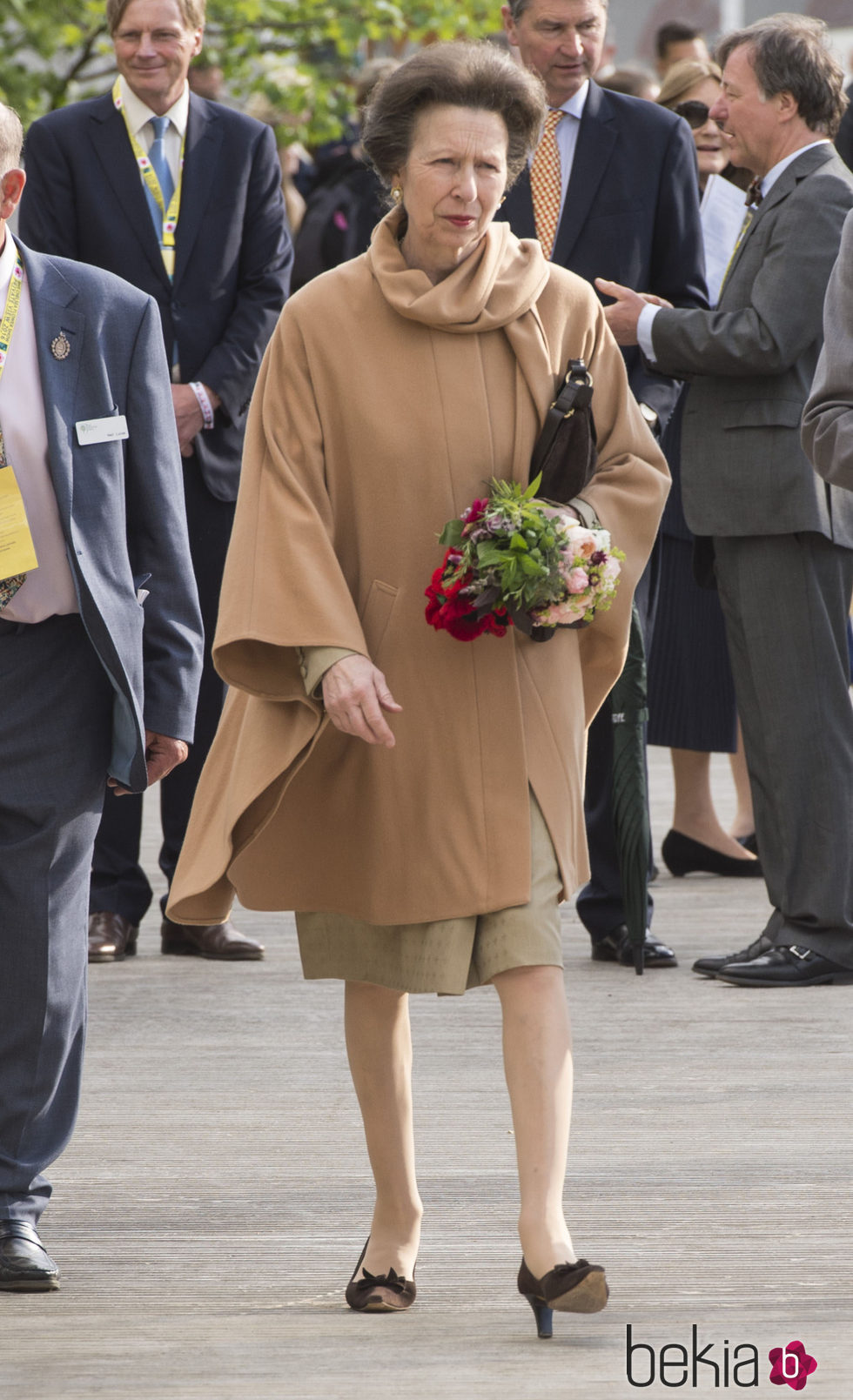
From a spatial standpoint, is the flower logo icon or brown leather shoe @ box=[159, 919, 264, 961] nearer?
the flower logo icon

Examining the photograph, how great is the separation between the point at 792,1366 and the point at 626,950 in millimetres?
2731

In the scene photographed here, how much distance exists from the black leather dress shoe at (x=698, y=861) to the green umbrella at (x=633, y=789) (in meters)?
1.63

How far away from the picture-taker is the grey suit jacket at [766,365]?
17.5 ft

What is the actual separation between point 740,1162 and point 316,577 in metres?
1.53

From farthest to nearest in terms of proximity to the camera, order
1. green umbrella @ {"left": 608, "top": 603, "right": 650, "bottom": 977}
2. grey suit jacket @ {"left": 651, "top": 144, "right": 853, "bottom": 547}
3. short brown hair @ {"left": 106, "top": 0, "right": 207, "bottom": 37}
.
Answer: short brown hair @ {"left": 106, "top": 0, "right": 207, "bottom": 37}, green umbrella @ {"left": 608, "top": 603, "right": 650, "bottom": 977}, grey suit jacket @ {"left": 651, "top": 144, "right": 853, "bottom": 547}

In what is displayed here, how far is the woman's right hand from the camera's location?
317 centimetres

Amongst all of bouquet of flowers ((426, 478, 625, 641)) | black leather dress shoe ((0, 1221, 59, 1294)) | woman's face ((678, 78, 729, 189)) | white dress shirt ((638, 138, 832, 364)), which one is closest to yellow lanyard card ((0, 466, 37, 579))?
bouquet of flowers ((426, 478, 625, 641))

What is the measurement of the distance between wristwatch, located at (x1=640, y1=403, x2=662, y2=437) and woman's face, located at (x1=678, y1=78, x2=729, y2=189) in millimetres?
1585

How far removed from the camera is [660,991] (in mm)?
5527

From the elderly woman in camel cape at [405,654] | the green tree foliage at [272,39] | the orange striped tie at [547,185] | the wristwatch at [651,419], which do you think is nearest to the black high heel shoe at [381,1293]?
the elderly woman in camel cape at [405,654]

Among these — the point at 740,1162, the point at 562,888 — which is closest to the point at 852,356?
the point at 562,888

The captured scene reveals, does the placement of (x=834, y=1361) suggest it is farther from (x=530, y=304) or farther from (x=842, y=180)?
(x=842, y=180)

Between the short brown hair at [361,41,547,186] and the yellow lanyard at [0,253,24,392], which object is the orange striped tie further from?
the yellow lanyard at [0,253,24,392]

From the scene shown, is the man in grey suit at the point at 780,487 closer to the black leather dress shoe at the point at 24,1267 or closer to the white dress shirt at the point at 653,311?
the white dress shirt at the point at 653,311
